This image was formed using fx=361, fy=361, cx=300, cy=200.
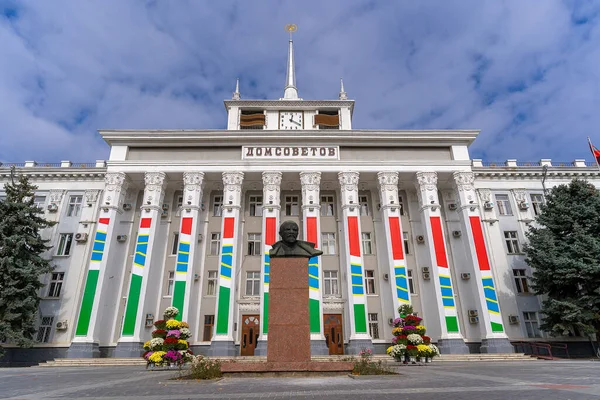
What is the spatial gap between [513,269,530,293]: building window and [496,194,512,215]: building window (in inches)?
190

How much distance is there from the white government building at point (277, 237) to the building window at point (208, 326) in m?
0.07

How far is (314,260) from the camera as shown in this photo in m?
24.7

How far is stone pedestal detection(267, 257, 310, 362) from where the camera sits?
9742 millimetres

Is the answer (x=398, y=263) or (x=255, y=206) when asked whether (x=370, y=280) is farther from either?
(x=255, y=206)

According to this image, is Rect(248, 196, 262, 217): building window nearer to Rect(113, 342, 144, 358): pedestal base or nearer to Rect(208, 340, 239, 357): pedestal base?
Rect(208, 340, 239, 357): pedestal base

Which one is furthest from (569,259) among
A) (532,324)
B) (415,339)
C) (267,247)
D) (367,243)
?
(267,247)

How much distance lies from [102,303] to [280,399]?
22.7 metres

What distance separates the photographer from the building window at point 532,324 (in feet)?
83.7

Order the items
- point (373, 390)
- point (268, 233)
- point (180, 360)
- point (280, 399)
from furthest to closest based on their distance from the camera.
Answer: point (268, 233) < point (180, 360) < point (373, 390) < point (280, 399)

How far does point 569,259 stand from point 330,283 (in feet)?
50.2

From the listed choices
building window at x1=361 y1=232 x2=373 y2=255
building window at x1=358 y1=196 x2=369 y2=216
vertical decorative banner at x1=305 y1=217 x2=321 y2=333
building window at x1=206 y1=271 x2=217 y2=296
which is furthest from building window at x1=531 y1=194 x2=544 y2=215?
building window at x1=206 y1=271 x2=217 y2=296

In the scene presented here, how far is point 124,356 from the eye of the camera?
22.4 metres

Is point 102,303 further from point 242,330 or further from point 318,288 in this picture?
point 318,288

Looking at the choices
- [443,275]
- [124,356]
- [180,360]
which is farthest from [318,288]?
[124,356]
